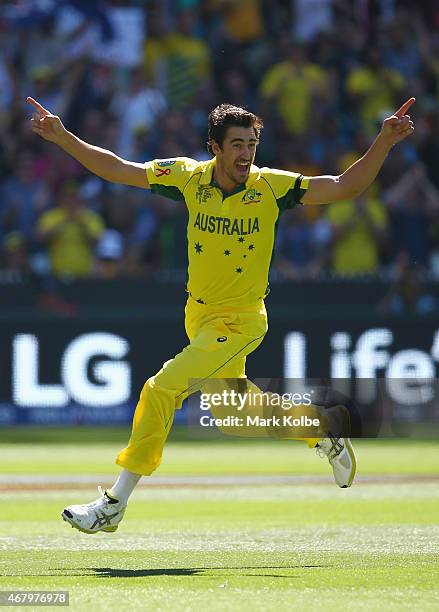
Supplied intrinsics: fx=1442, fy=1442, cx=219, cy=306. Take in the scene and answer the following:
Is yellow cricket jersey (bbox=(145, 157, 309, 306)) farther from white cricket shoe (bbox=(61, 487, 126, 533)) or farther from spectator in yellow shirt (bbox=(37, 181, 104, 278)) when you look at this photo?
spectator in yellow shirt (bbox=(37, 181, 104, 278))

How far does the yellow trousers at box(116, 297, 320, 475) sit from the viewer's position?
7199 mm

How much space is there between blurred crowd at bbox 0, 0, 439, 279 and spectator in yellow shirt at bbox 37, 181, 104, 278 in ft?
0.05

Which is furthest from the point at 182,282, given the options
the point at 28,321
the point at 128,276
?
the point at 28,321

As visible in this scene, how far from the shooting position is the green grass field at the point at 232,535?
6062 millimetres

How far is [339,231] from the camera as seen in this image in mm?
17109

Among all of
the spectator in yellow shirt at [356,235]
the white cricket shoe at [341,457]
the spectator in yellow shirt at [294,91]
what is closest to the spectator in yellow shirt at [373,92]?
the spectator in yellow shirt at [294,91]

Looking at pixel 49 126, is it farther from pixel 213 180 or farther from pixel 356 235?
pixel 356 235

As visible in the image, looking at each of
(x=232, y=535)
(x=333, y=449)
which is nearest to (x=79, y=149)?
(x=333, y=449)

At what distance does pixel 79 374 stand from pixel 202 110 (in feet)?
14.1

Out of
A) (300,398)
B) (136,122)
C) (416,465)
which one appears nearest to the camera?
(300,398)

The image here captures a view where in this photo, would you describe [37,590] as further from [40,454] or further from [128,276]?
[128,276]

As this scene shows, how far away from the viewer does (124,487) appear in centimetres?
718

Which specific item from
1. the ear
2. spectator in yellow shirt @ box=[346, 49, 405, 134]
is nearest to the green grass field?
the ear

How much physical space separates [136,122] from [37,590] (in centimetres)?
1283
